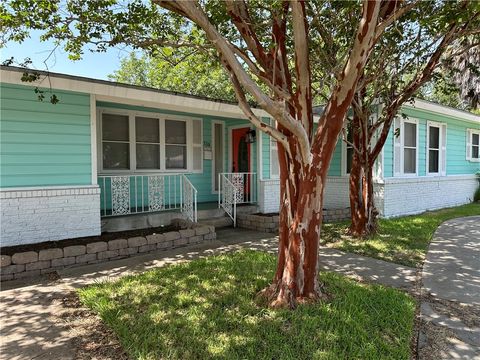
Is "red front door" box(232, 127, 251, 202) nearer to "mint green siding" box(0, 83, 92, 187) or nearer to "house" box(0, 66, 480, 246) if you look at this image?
"house" box(0, 66, 480, 246)

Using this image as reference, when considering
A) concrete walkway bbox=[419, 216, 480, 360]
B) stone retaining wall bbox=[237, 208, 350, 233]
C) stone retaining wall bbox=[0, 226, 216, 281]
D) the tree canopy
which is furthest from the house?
the tree canopy

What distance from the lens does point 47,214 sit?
216 inches

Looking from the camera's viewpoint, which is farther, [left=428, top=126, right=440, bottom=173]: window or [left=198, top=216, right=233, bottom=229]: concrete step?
[left=428, top=126, right=440, bottom=173]: window

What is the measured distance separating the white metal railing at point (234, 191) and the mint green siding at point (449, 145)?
3795 mm

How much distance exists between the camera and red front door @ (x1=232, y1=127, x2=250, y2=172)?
977cm

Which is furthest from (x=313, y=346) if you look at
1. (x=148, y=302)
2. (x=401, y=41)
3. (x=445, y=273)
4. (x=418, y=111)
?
A: (x=418, y=111)

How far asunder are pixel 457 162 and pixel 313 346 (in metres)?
12.8

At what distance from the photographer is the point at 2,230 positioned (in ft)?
16.8

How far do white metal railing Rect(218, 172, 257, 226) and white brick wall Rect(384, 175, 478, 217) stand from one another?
3777 mm

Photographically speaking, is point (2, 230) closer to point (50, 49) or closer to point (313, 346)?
point (50, 49)

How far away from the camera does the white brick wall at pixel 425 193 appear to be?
9.60m

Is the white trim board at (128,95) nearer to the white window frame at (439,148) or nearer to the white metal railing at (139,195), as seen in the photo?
the white metal railing at (139,195)

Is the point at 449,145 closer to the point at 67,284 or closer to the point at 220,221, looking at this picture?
the point at 220,221

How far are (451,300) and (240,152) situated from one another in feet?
23.1
